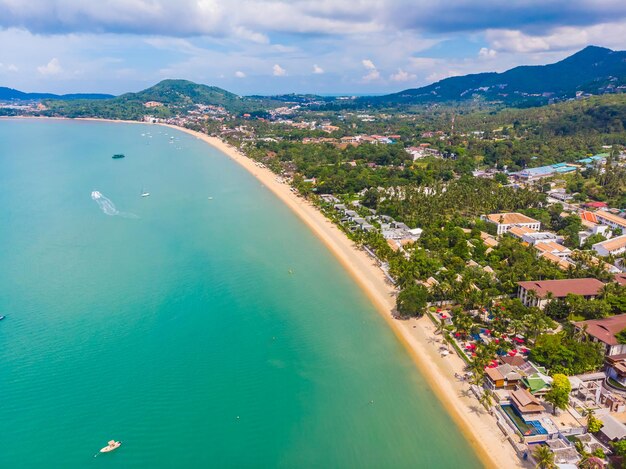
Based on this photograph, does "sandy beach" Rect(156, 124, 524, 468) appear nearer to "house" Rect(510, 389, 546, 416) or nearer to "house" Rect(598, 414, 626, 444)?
"house" Rect(510, 389, 546, 416)

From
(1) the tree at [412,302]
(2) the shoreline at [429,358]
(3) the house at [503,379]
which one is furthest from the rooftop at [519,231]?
(3) the house at [503,379]

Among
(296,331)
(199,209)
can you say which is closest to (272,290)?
(296,331)

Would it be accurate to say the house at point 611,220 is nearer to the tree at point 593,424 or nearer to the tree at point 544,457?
the tree at point 593,424

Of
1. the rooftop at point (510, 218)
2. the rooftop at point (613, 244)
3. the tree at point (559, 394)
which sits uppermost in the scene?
the rooftop at point (510, 218)

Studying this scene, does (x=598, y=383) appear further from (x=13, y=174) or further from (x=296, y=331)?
(x=13, y=174)

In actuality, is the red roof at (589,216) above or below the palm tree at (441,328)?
above

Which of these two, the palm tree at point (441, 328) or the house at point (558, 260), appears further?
the house at point (558, 260)

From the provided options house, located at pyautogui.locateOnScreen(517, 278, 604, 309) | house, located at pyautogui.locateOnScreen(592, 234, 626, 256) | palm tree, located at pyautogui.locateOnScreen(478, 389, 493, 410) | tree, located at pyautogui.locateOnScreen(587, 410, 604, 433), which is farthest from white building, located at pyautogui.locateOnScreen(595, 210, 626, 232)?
palm tree, located at pyautogui.locateOnScreen(478, 389, 493, 410)
